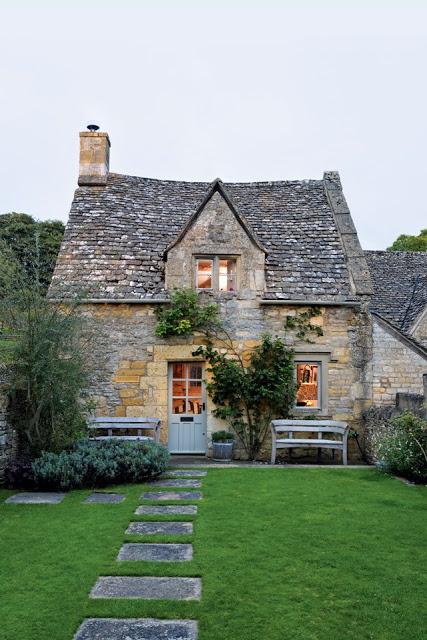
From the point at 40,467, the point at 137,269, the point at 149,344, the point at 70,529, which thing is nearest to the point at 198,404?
the point at 149,344

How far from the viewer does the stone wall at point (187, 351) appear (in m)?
13.0

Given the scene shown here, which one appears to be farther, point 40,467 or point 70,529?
point 40,467

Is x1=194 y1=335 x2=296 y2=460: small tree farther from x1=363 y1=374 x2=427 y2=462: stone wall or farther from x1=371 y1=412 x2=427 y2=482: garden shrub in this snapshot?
x1=371 y1=412 x2=427 y2=482: garden shrub

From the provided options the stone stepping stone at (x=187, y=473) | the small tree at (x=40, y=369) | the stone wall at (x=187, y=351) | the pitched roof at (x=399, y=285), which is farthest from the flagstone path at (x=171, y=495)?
the pitched roof at (x=399, y=285)

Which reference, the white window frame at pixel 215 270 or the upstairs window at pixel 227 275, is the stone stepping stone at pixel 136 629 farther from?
the upstairs window at pixel 227 275

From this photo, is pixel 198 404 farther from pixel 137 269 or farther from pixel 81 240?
pixel 81 240

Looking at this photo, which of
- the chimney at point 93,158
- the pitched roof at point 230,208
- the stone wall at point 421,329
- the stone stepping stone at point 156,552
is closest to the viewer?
the stone stepping stone at point 156,552

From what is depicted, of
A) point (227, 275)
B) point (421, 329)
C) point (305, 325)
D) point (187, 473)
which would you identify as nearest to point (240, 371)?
point (305, 325)

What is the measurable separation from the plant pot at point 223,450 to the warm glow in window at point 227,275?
3703 millimetres

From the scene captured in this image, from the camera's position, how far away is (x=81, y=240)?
1452 centimetres

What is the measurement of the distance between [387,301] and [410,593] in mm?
17126

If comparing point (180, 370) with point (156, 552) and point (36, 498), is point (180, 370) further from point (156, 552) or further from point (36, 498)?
point (156, 552)

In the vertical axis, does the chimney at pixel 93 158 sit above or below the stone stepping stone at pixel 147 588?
above

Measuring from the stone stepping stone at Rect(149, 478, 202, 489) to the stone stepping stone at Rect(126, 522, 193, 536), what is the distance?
2140mm
